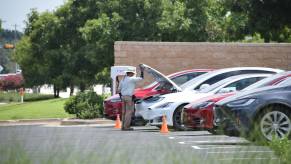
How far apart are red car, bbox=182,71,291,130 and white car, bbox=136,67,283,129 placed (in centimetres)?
207

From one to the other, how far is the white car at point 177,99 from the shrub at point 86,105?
22.2 ft

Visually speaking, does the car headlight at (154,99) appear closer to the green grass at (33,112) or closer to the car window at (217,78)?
the car window at (217,78)

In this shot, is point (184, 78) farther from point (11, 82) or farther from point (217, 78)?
point (11, 82)

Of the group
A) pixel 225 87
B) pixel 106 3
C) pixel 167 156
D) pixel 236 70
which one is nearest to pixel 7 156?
pixel 167 156

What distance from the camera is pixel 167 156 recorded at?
15.9 feet

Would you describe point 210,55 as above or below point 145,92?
above

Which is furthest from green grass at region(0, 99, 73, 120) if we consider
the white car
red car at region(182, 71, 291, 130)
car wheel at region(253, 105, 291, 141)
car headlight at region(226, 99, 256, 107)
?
car wheel at region(253, 105, 291, 141)

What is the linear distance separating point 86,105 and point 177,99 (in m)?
8.96

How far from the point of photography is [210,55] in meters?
31.7

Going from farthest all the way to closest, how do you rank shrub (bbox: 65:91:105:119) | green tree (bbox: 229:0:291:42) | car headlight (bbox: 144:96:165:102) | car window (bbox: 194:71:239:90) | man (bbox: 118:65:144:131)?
shrub (bbox: 65:91:105:119), green tree (bbox: 229:0:291:42), car window (bbox: 194:71:239:90), man (bbox: 118:65:144:131), car headlight (bbox: 144:96:165:102)

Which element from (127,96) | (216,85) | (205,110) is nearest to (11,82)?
(127,96)

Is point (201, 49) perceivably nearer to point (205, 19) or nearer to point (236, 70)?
point (236, 70)

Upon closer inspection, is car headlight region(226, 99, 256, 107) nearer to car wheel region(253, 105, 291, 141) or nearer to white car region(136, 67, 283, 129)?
car wheel region(253, 105, 291, 141)

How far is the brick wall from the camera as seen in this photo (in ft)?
103
